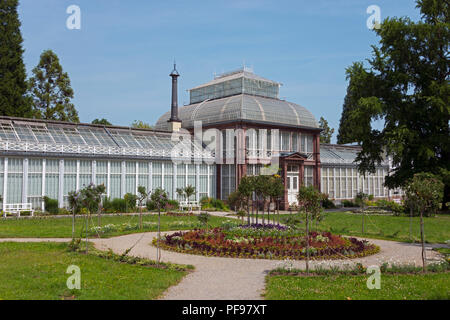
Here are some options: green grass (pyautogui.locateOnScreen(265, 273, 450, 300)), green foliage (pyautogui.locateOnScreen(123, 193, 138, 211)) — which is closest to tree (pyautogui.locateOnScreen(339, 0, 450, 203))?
green foliage (pyautogui.locateOnScreen(123, 193, 138, 211))

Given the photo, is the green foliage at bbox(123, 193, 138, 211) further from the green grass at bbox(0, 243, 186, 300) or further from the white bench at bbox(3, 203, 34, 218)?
the green grass at bbox(0, 243, 186, 300)

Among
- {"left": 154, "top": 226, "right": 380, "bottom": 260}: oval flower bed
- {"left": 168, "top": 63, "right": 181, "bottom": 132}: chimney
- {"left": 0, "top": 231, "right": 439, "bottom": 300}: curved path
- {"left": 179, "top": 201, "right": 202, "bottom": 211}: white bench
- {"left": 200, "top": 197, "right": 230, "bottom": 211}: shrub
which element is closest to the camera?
{"left": 0, "top": 231, "right": 439, "bottom": 300}: curved path

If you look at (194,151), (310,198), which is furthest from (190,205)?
(310,198)

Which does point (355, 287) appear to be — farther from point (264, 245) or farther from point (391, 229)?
point (391, 229)

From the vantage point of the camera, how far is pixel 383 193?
49.2 meters

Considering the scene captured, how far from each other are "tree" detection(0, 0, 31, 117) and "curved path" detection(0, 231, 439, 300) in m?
25.3

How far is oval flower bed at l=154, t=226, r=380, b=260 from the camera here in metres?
14.5

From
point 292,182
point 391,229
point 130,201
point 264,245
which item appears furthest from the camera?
point 292,182

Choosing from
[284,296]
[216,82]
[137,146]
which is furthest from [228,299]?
[216,82]

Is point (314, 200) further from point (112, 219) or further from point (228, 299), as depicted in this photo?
point (112, 219)

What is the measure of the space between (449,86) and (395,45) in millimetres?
5916

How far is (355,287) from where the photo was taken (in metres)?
9.77

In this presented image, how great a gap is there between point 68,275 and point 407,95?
102 feet

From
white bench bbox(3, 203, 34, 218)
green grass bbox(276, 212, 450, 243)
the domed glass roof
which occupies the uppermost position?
the domed glass roof
